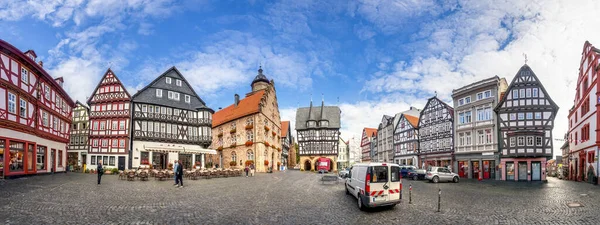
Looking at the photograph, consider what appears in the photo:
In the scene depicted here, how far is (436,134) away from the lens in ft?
152

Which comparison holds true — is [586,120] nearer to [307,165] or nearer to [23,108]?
[23,108]

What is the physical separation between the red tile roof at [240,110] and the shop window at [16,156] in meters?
28.4

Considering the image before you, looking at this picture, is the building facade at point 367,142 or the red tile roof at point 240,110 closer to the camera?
the red tile roof at point 240,110

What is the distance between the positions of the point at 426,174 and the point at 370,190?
20264mm

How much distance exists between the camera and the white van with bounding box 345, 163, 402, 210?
40.9 ft

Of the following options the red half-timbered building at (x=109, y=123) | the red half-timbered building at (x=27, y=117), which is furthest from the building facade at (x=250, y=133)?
the red half-timbered building at (x=27, y=117)

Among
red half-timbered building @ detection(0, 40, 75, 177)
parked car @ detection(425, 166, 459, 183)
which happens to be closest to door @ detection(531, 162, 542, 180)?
parked car @ detection(425, 166, 459, 183)

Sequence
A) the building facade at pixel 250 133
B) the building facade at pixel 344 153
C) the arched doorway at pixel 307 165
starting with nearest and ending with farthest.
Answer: the building facade at pixel 250 133
the arched doorway at pixel 307 165
the building facade at pixel 344 153

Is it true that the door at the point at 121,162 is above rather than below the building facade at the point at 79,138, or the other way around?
below

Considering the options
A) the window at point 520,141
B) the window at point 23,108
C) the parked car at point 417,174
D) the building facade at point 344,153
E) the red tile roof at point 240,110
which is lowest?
the building facade at point 344,153

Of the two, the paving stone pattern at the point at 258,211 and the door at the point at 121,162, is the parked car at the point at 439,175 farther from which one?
the door at the point at 121,162

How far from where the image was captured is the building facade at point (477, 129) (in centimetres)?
3625

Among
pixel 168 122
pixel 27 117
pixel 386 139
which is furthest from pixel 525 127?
pixel 27 117

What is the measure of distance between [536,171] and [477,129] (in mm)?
7003
